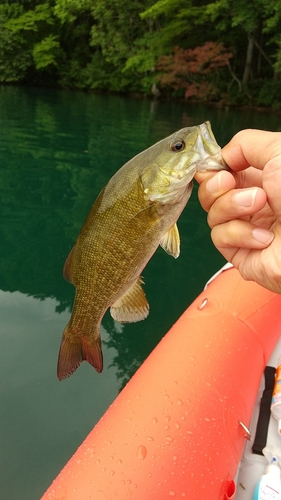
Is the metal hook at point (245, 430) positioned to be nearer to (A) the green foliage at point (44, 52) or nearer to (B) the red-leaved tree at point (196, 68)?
(B) the red-leaved tree at point (196, 68)

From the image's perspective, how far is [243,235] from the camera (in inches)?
62.5

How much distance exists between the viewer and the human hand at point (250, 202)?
148 cm

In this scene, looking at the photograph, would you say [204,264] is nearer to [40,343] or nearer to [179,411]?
[40,343]

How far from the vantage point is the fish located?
1627 millimetres

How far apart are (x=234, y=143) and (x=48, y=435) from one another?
2643 millimetres

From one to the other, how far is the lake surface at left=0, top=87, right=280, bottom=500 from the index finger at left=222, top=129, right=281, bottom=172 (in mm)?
2505

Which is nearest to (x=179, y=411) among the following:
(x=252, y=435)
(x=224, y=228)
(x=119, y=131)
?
(x=252, y=435)

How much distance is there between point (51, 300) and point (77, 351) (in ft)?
Answer: 9.35

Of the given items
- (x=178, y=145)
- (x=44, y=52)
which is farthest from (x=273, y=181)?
(x=44, y=52)

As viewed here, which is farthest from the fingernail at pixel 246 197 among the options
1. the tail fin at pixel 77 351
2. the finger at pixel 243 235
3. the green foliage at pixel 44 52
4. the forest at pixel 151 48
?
the green foliage at pixel 44 52

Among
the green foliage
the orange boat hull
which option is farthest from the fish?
the green foliage

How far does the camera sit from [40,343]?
4023mm

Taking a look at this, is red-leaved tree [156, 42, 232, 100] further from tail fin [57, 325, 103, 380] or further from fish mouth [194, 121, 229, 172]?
tail fin [57, 325, 103, 380]

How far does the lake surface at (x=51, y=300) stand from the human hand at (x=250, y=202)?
2.24 meters
